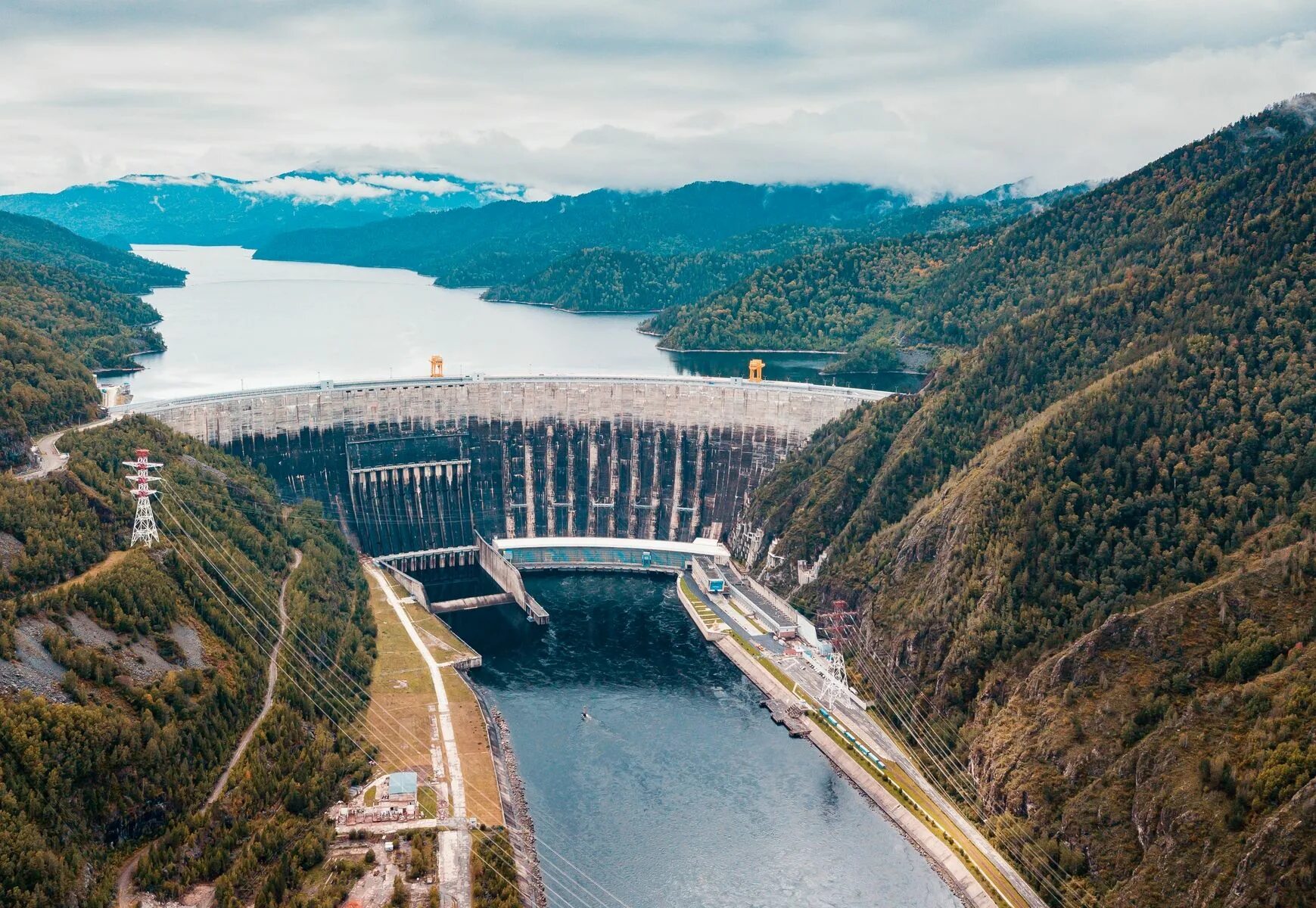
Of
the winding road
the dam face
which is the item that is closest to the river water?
the dam face

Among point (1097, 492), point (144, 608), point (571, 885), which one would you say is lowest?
point (571, 885)

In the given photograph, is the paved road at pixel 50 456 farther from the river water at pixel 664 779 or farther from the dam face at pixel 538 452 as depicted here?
the river water at pixel 664 779

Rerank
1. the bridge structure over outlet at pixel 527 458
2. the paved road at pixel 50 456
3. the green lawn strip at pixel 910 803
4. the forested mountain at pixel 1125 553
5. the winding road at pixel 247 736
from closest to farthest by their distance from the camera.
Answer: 1. the winding road at pixel 247 736
2. the forested mountain at pixel 1125 553
3. the green lawn strip at pixel 910 803
4. the paved road at pixel 50 456
5. the bridge structure over outlet at pixel 527 458

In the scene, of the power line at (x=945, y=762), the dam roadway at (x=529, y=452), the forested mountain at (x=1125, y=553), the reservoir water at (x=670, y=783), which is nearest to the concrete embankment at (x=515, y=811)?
the reservoir water at (x=670, y=783)

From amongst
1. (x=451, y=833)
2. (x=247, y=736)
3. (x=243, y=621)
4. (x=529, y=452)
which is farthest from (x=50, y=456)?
(x=529, y=452)

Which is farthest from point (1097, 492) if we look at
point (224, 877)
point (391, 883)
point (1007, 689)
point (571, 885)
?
point (224, 877)

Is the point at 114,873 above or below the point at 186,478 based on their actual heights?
below

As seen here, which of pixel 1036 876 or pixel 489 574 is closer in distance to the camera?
pixel 1036 876

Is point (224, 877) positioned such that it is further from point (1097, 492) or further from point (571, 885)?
point (1097, 492)
